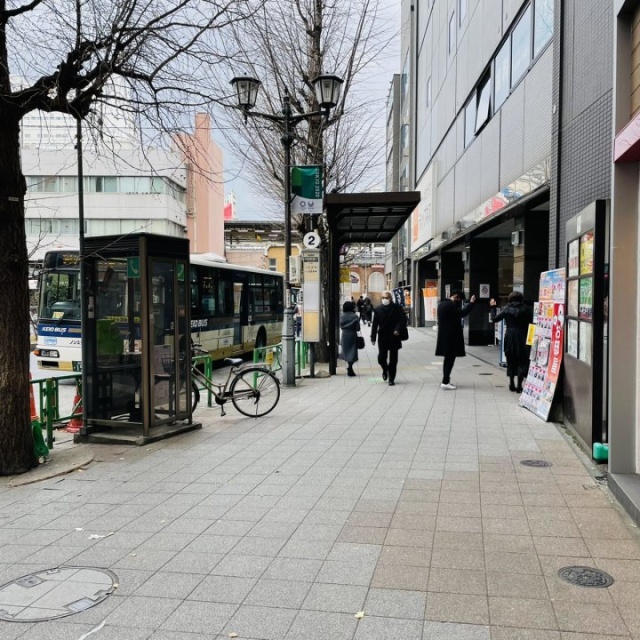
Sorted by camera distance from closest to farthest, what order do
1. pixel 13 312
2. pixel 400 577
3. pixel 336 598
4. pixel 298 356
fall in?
pixel 336 598, pixel 400 577, pixel 13 312, pixel 298 356

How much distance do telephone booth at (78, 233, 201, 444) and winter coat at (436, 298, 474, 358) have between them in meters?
5.43

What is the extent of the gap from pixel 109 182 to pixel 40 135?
172 feet

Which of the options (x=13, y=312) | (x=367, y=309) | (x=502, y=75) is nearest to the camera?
(x=13, y=312)

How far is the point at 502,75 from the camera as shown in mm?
14445

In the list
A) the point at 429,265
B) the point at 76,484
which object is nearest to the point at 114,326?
the point at 76,484

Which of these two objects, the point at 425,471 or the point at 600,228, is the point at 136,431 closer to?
the point at 425,471

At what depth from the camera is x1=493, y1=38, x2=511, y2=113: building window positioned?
13.9m

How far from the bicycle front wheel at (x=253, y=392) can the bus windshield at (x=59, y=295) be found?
5866 mm

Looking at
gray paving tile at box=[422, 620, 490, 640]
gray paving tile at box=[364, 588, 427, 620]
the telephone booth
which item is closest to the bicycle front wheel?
the telephone booth

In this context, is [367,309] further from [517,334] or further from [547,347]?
A: [547,347]

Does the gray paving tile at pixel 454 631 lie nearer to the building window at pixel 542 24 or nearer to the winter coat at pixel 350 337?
the building window at pixel 542 24

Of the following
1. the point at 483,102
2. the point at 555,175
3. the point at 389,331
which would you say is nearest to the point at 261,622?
the point at 555,175

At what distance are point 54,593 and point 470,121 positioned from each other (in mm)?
17741

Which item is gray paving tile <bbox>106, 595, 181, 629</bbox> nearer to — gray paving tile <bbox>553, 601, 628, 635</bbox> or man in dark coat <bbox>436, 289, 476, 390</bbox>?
gray paving tile <bbox>553, 601, 628, 635</bbox>
